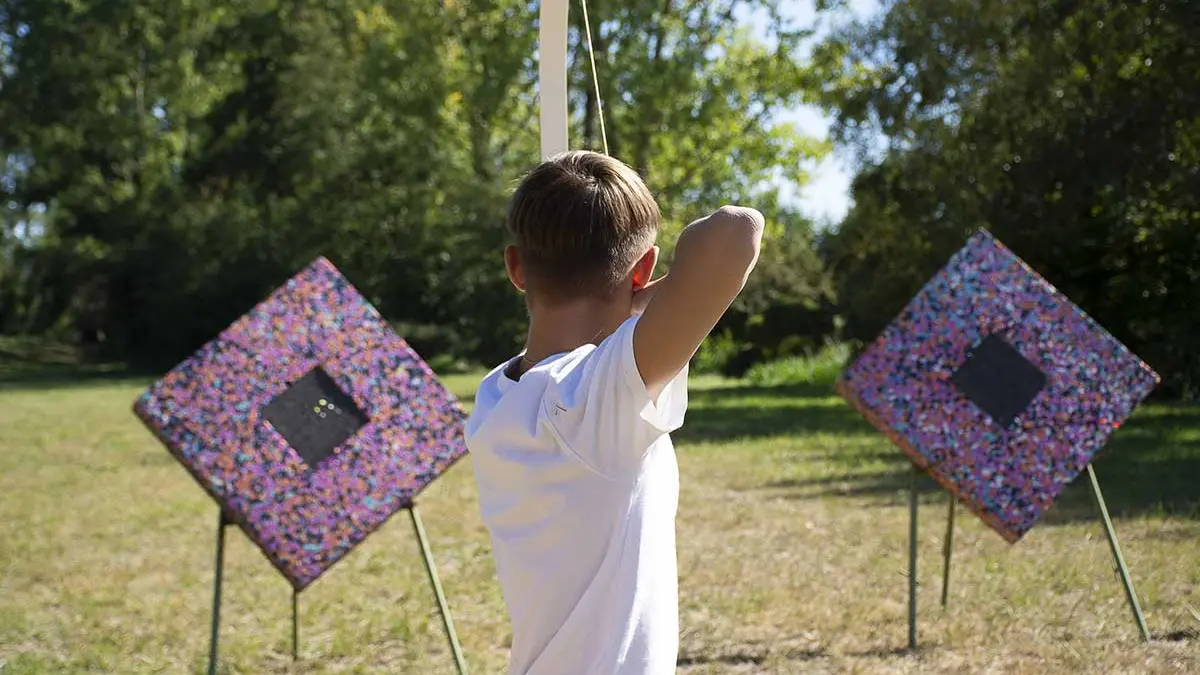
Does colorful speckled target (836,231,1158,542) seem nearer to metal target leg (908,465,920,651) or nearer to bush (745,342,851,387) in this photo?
metal target leg (908,465,920,651)

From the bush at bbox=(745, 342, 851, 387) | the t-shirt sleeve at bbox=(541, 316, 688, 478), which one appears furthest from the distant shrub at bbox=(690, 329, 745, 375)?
the t-shirt sleeve at bbox=(541, 316, 688, 478)

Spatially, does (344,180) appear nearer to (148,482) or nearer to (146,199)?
(146,199)

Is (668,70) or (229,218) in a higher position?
(668,70)

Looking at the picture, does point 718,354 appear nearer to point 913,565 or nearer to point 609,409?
point 913,565

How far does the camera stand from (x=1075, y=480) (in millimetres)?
9609

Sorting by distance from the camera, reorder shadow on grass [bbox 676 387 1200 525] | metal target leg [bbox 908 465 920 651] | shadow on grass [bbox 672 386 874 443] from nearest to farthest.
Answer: metal target leg [bbox 908 465 920 651]
shadow on grass [bbox 676 387 1200 525]
shadow on grass [bbox 672 386 874 443]

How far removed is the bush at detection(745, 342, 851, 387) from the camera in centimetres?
2248

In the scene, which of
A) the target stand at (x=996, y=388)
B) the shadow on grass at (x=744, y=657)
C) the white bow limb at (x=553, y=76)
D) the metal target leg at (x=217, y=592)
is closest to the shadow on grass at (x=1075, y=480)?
the target stand at (x=996, y=388)

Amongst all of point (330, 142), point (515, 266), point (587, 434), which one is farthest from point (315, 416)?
point (330, 142)

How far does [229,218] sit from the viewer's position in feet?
96.3

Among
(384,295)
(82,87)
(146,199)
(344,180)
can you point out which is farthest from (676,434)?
(82,87)

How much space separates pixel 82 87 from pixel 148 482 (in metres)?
24.5

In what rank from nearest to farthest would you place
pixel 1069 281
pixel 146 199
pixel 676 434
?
pixel 676 434 < pixel 1069 281 < pixel 146 199

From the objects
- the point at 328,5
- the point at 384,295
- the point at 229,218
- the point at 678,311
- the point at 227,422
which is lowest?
the point at 384,295
